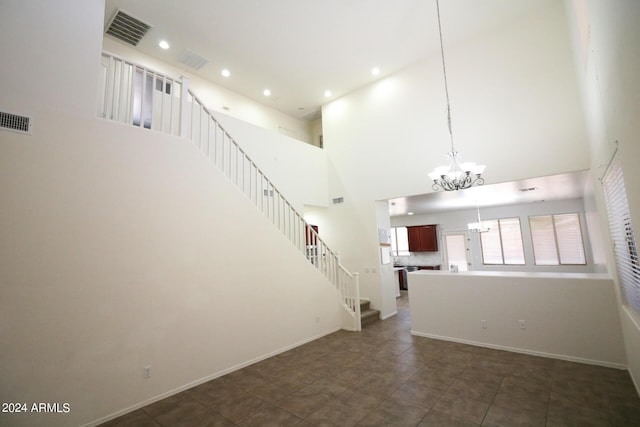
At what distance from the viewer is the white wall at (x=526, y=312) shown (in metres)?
3.79

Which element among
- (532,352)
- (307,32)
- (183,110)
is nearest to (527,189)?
(532,352)

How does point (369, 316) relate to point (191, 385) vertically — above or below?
above

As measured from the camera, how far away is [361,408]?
9.73 feet

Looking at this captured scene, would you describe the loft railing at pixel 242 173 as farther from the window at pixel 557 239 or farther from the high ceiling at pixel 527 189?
the window at pixel 557 239

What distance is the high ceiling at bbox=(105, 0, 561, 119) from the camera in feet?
15.6

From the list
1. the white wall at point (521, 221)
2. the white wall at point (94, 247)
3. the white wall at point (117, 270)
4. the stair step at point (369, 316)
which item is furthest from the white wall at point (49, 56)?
the white wall at point (521, 221)

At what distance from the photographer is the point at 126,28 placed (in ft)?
16.8

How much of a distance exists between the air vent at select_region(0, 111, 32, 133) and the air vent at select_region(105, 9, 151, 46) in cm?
334

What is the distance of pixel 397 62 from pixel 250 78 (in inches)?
139

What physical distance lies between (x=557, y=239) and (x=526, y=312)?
529 centimetres

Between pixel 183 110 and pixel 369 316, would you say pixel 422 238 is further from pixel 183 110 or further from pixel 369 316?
pixel 183 110

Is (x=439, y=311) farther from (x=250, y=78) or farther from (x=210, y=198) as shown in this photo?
(x=250, y=78)

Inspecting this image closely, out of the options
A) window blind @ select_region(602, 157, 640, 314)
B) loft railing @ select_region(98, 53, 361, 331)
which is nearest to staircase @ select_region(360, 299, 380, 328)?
loft railing @ select_region(98, 53, 361, 331)

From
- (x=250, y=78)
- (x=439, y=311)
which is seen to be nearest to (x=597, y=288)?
(x=439, y=311)
